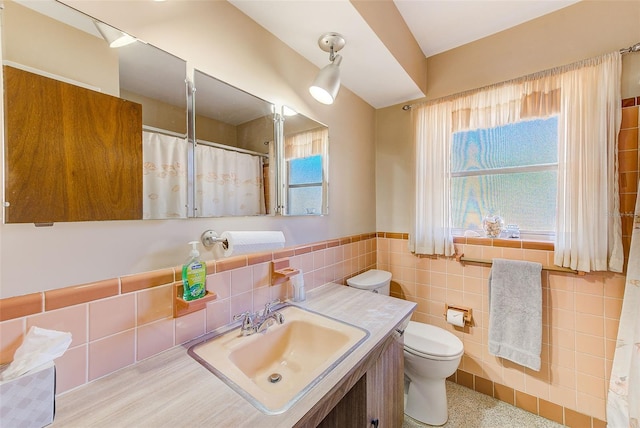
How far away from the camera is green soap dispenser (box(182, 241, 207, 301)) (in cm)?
89

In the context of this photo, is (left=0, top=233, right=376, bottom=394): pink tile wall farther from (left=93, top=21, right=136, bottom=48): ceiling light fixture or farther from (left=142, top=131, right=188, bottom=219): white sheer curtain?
(left=93, top=21, right=136, bottom=48): ceiling light fixture

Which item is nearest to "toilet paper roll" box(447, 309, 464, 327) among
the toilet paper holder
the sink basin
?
the toilet paper holder

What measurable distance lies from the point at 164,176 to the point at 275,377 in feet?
2.88

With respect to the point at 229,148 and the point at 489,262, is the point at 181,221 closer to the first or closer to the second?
the point at 229,148

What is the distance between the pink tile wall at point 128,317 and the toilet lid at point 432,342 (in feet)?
3.11

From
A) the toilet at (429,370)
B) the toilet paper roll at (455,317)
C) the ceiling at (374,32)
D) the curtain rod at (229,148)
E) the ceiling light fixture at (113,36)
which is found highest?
the ceiling at (374,32)

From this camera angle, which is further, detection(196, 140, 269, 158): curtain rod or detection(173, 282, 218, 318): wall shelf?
detection(196, 140, 269, 158): curtain rod

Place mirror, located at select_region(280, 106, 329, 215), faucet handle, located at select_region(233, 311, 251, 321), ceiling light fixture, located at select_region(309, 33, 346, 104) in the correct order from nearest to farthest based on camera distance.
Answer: faucet handle, located at select_region(233, 311, 251, 321) → ceiling light fixture, located at select_region(309, 33, 346, 104) → mirror, located at select_region(280, 106, 329, 215)

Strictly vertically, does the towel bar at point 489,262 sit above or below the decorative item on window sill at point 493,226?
below

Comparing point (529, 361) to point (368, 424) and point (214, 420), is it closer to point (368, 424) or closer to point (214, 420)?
point (368, 424)

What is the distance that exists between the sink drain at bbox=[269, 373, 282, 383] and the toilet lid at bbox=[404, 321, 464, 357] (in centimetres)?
87

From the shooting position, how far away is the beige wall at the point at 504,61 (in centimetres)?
134

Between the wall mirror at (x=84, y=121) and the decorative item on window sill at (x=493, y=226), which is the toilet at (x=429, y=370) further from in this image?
the wall mirror at (x=84, y=121)

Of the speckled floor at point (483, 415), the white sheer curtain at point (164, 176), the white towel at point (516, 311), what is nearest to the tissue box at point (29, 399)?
the white sheer curtain at point (164, 176)
